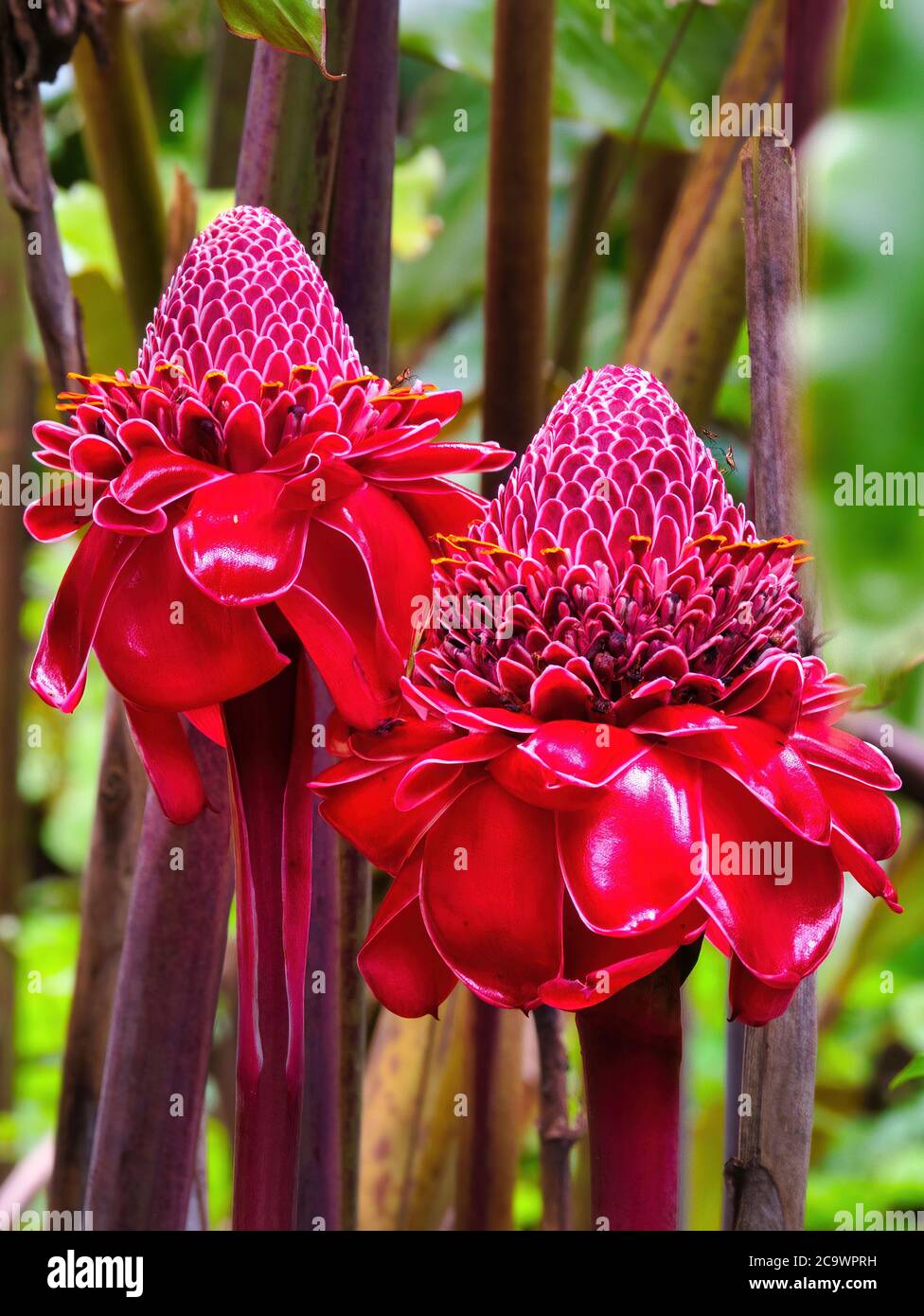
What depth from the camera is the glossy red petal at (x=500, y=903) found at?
8.9 inches

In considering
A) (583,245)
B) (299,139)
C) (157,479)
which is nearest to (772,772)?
(157,479)

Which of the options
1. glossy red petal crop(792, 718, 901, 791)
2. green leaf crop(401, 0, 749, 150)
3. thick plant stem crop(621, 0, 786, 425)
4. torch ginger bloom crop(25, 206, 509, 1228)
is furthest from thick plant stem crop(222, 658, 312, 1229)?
green leaf crop(401, 0, 749, 150)

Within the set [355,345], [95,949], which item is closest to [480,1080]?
[95,949]

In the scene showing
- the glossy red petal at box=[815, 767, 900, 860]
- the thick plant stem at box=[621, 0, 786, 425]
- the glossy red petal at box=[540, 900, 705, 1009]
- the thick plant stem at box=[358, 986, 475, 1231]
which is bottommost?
the thick plant stem at box=[358, 986, 475, 1231]

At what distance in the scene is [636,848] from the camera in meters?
0.22

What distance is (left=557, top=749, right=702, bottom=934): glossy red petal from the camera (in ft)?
0.70

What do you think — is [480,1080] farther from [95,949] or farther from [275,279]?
[275,279]

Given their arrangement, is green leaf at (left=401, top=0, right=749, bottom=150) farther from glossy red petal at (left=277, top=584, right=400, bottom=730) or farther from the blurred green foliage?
glossy red petal at (left=277, top=584, right=400, bottom=730)

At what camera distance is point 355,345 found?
371mm

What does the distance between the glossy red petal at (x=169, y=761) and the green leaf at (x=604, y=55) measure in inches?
15.8

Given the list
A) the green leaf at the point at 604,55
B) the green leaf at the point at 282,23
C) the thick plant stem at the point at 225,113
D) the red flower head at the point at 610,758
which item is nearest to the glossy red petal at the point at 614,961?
the red flower head at the point at 610,758

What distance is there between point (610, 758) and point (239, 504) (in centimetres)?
9

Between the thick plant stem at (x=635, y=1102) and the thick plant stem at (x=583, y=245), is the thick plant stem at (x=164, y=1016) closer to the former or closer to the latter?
the thick plant stem at (x=635, y=1102)

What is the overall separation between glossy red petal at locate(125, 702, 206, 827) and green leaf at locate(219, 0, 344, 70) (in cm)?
15
